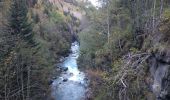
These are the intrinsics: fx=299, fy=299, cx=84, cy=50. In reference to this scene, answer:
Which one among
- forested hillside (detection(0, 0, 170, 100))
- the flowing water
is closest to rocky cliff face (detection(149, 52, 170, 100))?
forested hillside (detection(0, 0, 170, 100))

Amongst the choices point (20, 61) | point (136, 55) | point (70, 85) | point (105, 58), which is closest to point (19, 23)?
point (20, 61)

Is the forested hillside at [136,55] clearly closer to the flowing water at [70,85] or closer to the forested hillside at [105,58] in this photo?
the forested hillside at [105,58]

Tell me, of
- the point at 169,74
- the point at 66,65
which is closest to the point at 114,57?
the point at 169,74

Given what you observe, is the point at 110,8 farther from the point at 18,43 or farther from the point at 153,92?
the point at 153,92

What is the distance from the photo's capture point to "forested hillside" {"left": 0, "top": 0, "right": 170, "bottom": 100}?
1969 cm

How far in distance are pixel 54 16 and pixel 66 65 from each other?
3245 cm

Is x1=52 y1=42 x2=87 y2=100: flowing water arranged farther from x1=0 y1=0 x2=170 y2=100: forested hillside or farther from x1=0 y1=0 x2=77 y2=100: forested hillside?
x1=0 y1=0 x2=77 y2=100: forested hillside

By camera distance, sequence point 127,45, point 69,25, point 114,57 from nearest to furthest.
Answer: point 127,45, point 114,57, point 69,25

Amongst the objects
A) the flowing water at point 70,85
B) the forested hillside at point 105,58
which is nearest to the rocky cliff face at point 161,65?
the forested hillside at point 105,58

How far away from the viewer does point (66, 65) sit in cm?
5891

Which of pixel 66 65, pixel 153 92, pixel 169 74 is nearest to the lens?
pixel 169 74

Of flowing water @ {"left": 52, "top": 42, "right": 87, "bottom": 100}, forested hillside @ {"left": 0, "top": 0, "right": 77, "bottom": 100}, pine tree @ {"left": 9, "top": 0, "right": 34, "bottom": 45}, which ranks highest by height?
pine tree @ {"left": 9, "top": 0, "right": 34, "bottom": 45}

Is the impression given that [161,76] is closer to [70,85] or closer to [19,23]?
[19,23]

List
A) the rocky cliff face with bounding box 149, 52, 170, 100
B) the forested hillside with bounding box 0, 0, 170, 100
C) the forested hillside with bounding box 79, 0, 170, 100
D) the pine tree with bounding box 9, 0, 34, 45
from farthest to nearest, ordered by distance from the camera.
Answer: the pine tree with bounding box 9, 0, 34, 45, the forested hillside with bounding box 0, 0, 170, 100, the forested hillside with bounding box 79, 0, 170, 100, the rocky cliff face with bounding box 149, 52, 170, 100
